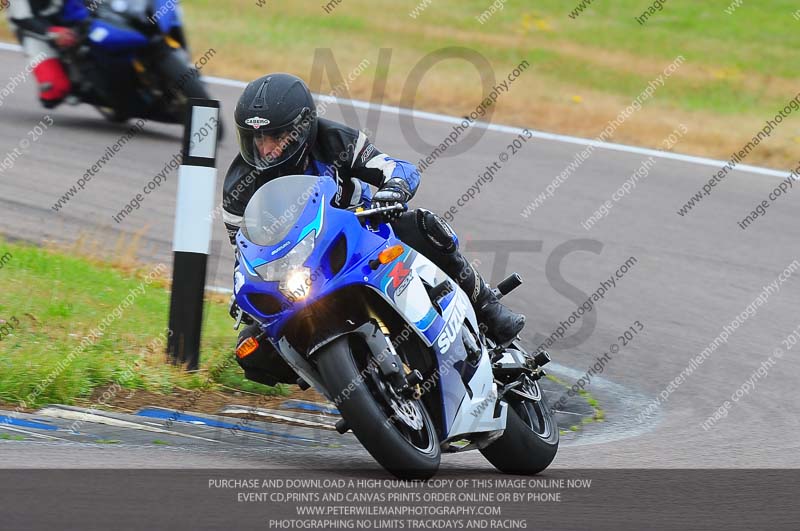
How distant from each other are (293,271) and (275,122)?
0.75 m

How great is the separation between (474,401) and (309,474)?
808mm

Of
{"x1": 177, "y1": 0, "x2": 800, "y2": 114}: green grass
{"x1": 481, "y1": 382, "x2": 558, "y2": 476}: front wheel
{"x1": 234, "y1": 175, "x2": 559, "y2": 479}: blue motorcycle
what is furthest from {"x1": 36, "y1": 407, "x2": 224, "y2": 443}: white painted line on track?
{"x1": 177, "y1": 0, "x2": 800, "y2": 114}: green grass

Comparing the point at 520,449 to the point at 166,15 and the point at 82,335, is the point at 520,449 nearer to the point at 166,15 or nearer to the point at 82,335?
the point at 82,335

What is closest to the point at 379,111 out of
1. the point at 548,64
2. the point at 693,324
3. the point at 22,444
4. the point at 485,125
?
the point at 485,125

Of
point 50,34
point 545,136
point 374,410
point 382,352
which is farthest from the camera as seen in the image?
point 545,136

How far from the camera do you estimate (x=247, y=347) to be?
515cm

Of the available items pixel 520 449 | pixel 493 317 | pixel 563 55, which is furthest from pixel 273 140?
pixel 563 55

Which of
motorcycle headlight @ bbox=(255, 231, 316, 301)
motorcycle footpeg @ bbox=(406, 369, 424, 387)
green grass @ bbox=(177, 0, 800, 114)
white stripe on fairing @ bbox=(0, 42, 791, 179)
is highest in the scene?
motorcycle headlight @ bbox=(255, 231, 316, 301)

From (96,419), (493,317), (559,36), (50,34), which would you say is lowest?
(559,36)

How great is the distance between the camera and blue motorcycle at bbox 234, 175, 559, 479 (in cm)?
468

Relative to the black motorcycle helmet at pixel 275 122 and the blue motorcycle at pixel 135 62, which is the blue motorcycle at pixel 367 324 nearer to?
the black motorcycle helmet at pixel 275 122

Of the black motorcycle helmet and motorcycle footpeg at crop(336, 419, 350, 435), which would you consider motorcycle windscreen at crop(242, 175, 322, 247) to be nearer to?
the black motorcycle helmet

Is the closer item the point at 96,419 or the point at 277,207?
the point at 277,207

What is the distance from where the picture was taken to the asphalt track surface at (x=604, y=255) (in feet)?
20.7
